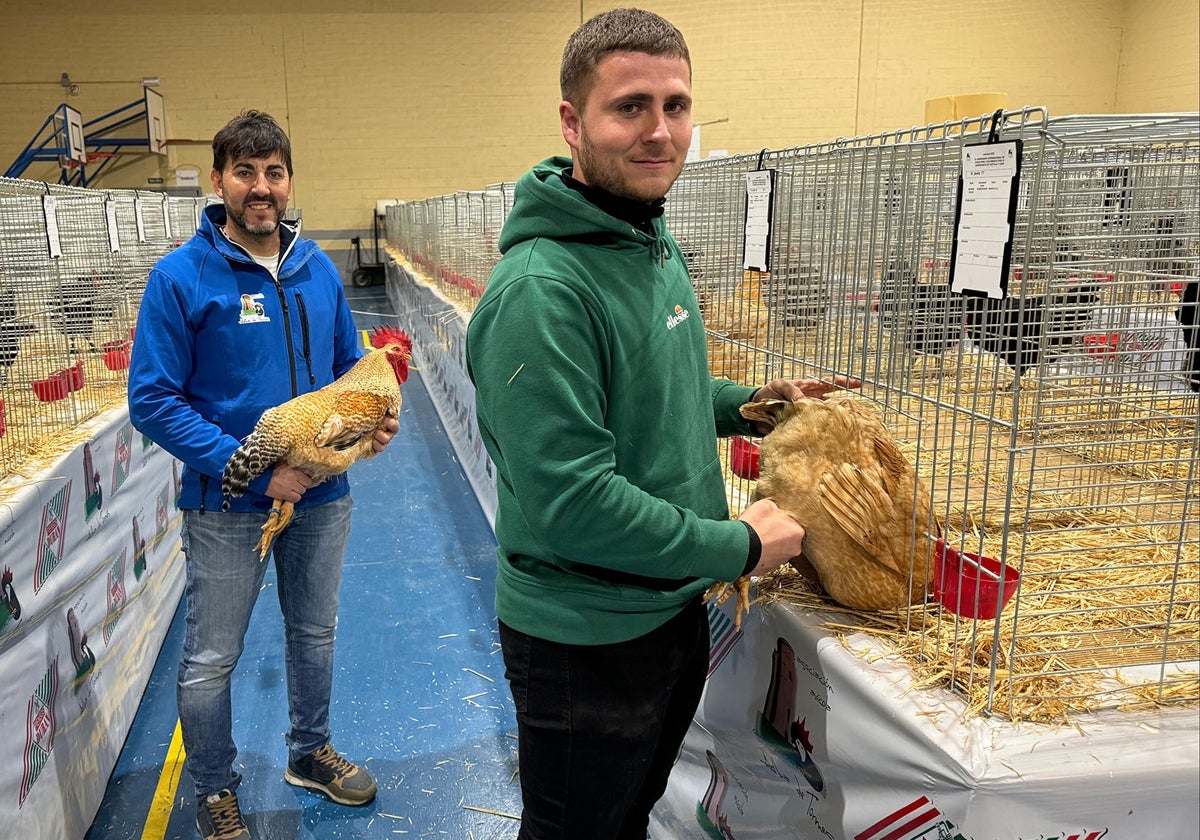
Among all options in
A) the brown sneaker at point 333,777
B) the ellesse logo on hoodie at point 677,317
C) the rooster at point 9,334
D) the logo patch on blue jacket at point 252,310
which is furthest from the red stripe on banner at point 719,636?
the rooster at point 9,334

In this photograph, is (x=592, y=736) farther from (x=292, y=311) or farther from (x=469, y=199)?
(x=469, y=199)

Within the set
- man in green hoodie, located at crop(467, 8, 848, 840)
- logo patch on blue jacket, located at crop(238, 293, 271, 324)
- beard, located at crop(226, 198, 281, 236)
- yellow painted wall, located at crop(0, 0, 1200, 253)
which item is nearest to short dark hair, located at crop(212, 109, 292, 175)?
beard, located at crop(226, 198, 281, 236)

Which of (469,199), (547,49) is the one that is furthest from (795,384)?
(547,49)

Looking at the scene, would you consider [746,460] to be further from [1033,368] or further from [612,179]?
[612,179]

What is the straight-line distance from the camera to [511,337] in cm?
133

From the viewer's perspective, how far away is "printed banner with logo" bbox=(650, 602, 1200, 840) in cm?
129

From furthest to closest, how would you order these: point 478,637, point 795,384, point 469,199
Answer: point 469,199, point 478,637, point 795,384

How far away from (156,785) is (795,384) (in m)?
2.64

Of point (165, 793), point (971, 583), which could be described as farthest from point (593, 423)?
point (165, 793)

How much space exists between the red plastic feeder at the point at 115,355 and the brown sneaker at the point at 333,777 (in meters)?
2.54

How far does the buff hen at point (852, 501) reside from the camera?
165 cm

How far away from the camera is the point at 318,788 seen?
291 centimetres

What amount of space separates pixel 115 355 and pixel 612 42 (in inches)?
159

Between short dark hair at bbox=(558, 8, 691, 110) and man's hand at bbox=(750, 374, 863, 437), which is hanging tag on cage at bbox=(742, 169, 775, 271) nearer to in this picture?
man's hand at bbox=(750, 374, 863, 437)
